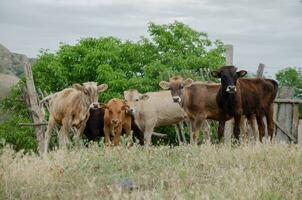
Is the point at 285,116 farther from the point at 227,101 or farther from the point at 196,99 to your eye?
the point at 227,101

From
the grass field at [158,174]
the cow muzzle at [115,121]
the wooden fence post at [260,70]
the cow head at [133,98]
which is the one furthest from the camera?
the wooden fence post at [260,70]

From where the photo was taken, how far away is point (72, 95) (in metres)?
16.3

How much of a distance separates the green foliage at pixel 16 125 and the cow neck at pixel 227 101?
1631cm

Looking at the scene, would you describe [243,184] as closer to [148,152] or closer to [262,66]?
[148,152]

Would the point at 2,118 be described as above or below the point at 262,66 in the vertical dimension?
below

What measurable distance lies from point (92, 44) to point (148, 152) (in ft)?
78.3

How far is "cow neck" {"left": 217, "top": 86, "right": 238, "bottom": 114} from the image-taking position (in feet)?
49.2

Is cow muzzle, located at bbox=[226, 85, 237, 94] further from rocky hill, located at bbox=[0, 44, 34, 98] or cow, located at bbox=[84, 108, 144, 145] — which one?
rocky hill, located at bbox=[0, 44, 34, 98]

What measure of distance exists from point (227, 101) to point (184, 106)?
132cm

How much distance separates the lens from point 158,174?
9.21 meters

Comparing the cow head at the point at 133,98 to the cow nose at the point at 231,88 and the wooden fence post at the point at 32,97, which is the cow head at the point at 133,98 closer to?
the cow nose at the point at 231,88

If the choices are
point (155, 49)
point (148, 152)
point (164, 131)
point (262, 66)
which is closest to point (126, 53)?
point (155, 49)

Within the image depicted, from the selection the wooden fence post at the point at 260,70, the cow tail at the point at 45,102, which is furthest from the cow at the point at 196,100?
the wooden fence post at the point at 260,70

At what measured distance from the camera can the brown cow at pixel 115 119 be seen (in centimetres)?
1599
